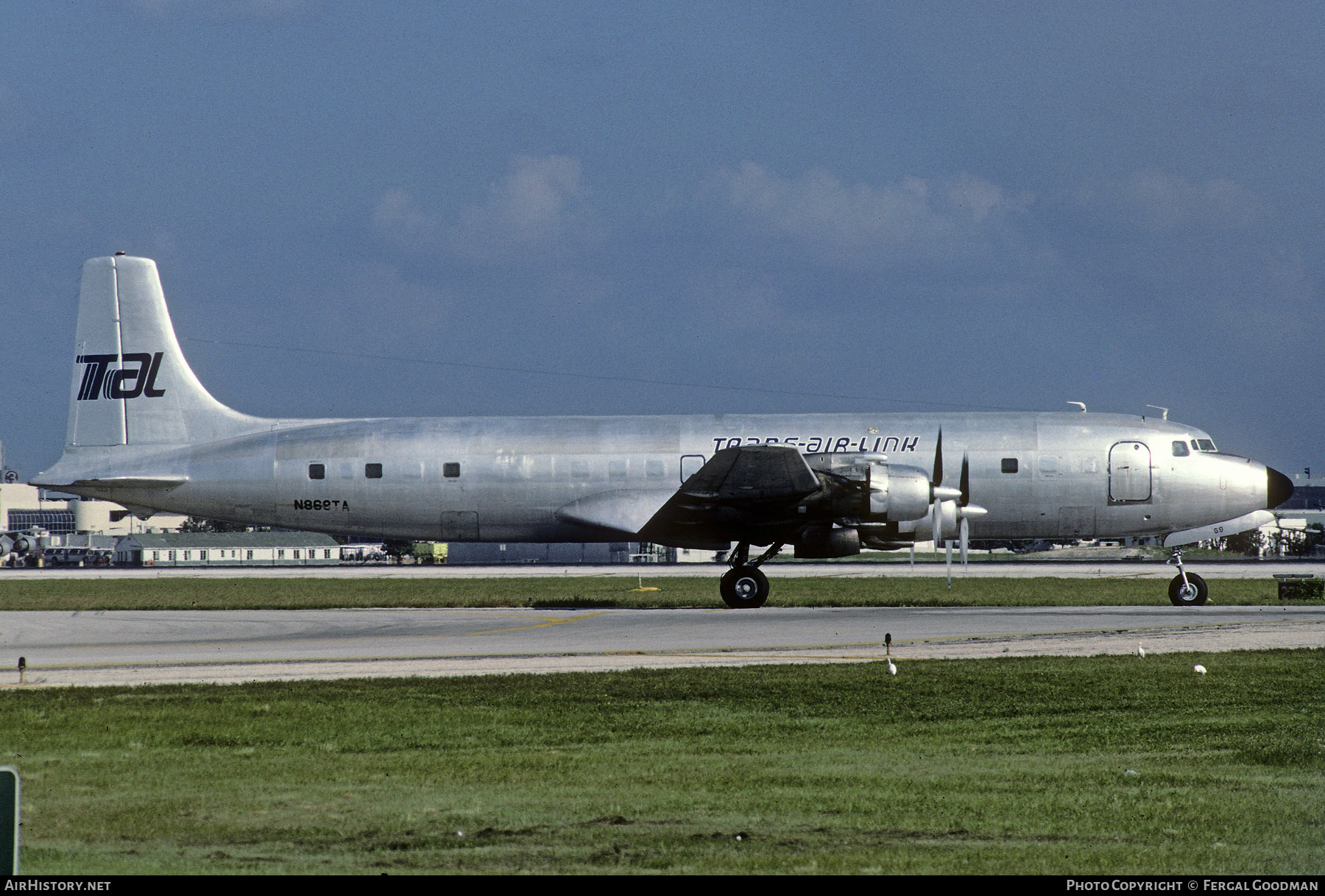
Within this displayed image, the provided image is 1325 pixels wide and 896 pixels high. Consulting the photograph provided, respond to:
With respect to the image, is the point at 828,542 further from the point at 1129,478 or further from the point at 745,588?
the point at 1129,478

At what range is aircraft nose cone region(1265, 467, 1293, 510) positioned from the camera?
115ft

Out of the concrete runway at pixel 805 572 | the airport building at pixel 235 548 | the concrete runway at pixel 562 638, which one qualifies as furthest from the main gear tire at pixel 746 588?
the airport building at pixel 235 548

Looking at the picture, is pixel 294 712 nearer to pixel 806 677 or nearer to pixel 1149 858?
pixel 806 677

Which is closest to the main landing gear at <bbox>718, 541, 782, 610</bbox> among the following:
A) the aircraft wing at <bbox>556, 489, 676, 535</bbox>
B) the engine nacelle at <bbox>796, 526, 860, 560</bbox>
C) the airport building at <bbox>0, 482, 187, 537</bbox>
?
the engine nacelle at <bbox>796, 526, 860, 560</bbox>

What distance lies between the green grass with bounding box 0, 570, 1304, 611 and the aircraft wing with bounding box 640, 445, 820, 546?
2.97 m

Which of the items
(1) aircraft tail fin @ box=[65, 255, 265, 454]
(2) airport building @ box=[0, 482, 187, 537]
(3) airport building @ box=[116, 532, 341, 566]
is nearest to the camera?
(1) aircraft tail fin @ box=[65, 255, 265, 454]

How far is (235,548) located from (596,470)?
358ft

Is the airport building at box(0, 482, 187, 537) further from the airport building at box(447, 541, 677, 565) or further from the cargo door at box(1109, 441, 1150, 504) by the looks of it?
the cargo door at box(1109, 441, 1150, 504)

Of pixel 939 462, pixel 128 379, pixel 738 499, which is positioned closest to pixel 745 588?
pixel 738 499

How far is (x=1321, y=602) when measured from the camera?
36.6 m

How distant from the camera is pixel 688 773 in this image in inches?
466

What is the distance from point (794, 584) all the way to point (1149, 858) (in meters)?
40.3

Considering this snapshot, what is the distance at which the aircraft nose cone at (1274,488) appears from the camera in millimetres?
35188
